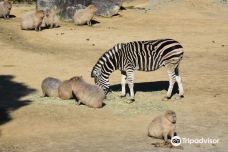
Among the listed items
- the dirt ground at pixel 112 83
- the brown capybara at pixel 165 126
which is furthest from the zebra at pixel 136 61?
the brown capybara at pixel 165 126

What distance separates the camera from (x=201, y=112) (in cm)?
1769

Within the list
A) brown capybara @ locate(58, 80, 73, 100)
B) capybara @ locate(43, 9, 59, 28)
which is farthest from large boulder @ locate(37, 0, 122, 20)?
brown capybara @ locate(58, 80, 73, 100)

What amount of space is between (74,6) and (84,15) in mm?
2365

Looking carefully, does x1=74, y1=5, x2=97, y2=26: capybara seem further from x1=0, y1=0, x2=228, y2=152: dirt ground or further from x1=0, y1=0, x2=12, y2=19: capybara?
x1=0, y1=0, x2=12, y2=19: capybara

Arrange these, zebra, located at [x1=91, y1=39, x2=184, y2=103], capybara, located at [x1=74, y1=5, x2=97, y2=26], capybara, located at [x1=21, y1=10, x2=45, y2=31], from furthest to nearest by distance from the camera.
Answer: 1. capybara, located at [x1=74, y1=5, x2=97, y2=26]
2. capybara, located at [x1=21, y1=10, x2=45, y2=31]
3. zebra, located at [x1=91, y1=39, x2=184, y2=103]

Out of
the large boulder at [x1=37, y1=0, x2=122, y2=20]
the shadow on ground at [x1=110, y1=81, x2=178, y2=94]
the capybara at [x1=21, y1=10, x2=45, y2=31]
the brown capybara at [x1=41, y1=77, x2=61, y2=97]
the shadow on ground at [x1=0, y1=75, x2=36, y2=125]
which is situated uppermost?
the large boulder at [x1=37, y1=0, x2=122, y2=20]

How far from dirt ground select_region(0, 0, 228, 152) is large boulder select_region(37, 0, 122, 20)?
37.1 inches

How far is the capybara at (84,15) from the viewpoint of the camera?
34.5 meters

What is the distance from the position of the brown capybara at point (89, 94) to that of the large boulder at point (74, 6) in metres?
18.5

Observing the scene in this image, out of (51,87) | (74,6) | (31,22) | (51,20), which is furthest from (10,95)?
(74,6)

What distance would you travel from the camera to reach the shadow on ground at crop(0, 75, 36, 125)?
17.5 meters

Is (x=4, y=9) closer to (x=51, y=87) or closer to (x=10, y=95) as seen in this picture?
(x=10, y=95)

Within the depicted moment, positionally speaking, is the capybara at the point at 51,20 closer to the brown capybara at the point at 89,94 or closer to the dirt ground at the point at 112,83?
the dirt ground at the point at 112,83

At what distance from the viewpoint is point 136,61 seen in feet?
62.8
